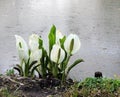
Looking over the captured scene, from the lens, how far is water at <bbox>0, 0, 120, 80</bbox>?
17.5 ft

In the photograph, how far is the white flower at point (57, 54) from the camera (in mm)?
2959

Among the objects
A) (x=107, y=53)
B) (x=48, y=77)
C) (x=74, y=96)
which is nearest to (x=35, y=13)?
(x=107, y=53)

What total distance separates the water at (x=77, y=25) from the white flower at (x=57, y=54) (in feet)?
5.83

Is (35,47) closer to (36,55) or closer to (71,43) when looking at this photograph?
(36,55)

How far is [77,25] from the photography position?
24.7 ft

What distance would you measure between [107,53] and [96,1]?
5141 mm

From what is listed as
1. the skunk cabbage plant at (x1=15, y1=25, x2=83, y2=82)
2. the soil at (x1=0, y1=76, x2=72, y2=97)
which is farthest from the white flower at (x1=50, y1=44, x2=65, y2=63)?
the soil at (x1=0, y1=76, x2=72, y2=97)

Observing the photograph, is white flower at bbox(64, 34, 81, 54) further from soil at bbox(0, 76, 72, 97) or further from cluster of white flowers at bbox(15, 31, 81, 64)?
soil at bbox(0, 76, 72, 97)

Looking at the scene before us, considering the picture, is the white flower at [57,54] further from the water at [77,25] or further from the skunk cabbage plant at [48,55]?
the water at [77,25]

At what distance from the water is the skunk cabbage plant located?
1.61 metres

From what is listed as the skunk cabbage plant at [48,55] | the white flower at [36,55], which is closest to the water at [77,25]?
the skunk cabbage plant at [48,55]

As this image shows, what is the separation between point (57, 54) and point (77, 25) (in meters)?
4.57

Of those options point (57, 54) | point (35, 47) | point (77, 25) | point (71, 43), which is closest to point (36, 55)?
point (35, 47)

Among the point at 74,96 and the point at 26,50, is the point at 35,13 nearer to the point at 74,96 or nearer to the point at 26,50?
the point at 26,50
